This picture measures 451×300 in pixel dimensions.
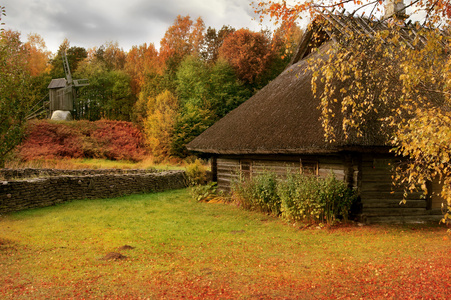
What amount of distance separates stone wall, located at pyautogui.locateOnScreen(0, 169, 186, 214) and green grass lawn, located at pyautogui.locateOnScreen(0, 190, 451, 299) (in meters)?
1.00

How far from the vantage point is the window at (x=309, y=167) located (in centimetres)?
1171

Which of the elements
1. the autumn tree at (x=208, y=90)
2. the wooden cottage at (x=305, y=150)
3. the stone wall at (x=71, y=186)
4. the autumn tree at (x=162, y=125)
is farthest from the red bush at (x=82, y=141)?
the wooden cottage at (x=305, y=150)

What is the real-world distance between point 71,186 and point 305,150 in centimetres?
1030

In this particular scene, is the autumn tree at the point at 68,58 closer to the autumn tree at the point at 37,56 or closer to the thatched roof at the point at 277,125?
the autumn tree at the point at 37,56

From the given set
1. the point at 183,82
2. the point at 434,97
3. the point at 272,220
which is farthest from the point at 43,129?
the point at 434,97

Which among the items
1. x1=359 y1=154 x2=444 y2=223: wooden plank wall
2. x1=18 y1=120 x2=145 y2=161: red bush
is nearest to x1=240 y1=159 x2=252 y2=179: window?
x1=359 y1=154 x2=444 y2=223: wooden plank wall

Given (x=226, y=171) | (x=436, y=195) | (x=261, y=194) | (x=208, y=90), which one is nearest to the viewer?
(x=436, y=195)

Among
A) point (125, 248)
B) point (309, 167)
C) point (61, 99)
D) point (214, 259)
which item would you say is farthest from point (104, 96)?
point (214, 259)

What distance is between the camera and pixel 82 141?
29.3 m

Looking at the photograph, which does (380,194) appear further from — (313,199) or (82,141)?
(82,141)

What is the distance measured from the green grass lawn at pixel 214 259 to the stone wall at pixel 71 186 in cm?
100

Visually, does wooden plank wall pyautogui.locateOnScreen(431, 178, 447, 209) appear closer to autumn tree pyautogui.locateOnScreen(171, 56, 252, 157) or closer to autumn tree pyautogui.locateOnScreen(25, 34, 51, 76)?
autumn tree pyautogui.locateOnScreen(171, 56, 252, 157)

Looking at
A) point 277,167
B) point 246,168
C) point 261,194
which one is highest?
point 277,167

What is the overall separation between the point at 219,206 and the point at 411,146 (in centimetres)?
1007
